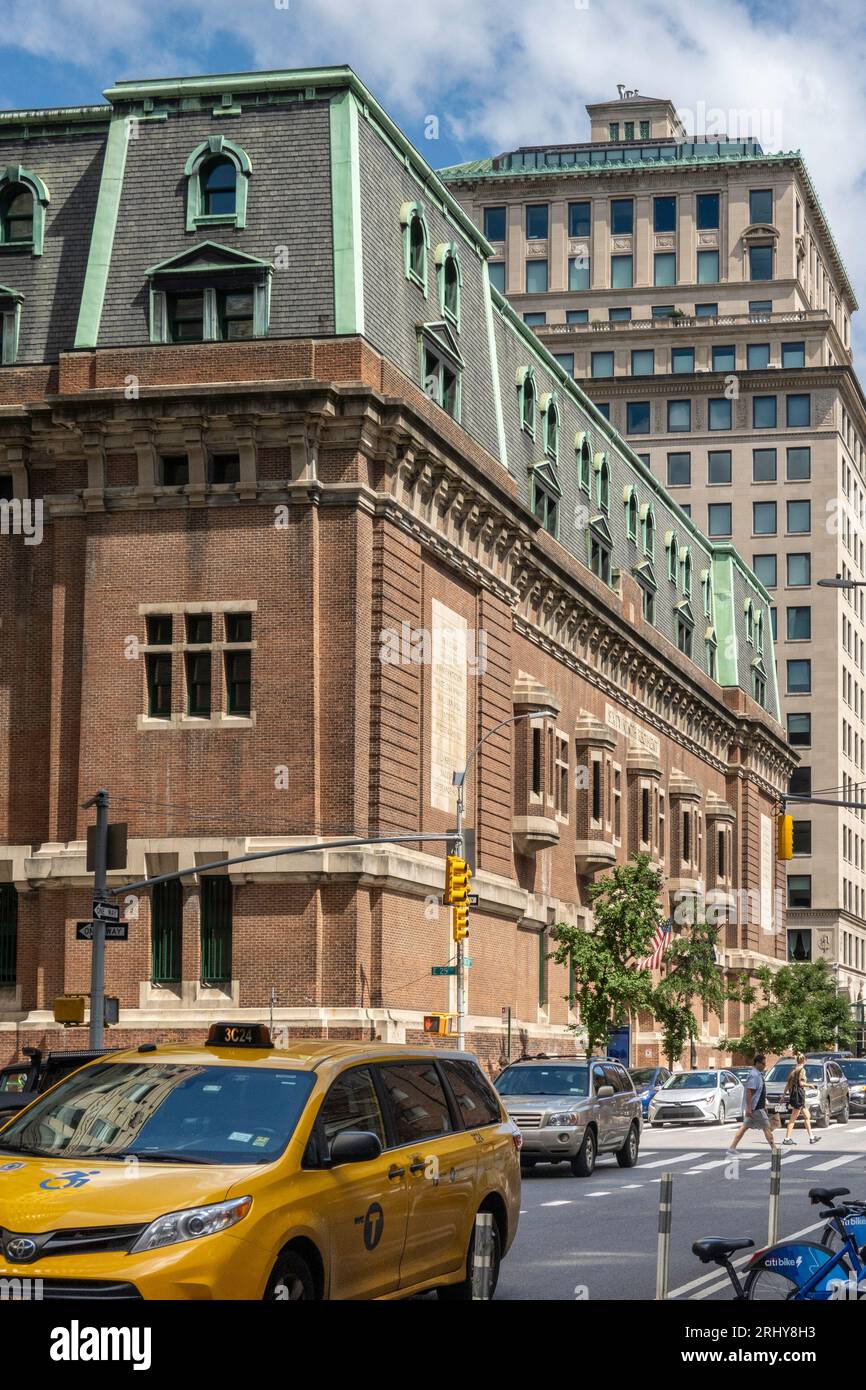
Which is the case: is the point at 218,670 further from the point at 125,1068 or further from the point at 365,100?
the point at 125,1068

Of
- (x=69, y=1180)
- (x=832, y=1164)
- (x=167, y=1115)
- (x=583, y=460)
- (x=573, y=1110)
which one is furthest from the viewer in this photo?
(x=583, y=460)

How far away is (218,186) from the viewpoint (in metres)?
43.7

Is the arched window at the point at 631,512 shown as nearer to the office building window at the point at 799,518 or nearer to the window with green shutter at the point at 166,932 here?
the window with green shutter at the point at 166,932

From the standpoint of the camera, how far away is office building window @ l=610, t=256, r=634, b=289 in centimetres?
11325

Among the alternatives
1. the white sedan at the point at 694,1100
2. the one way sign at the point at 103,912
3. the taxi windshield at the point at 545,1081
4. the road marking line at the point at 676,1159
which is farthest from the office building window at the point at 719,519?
the one way sign at the point at 103,912

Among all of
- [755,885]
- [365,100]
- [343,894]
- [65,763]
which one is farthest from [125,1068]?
[755,885]

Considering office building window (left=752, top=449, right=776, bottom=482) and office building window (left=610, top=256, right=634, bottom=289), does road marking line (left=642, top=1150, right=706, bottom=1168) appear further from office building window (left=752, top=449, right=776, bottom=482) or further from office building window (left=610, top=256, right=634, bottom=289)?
office building window (left=610, top=256, right=634, bottom=289)

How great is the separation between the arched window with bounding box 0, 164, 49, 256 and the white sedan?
25432 millimetres

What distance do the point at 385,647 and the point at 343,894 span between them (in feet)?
18.3

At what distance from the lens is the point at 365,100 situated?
145 feet

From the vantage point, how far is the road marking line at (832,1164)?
31.1 meters

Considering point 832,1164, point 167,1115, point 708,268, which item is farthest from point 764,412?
point 167,1115

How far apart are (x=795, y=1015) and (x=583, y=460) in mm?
30249

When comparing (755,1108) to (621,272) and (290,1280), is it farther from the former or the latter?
(621,272)
